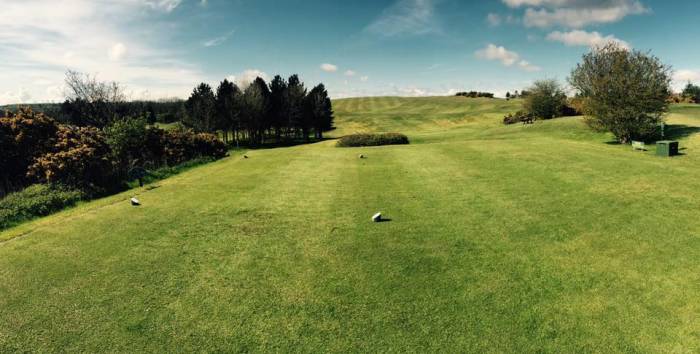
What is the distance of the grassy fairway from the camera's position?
7980 mm

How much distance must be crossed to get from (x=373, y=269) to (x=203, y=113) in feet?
218

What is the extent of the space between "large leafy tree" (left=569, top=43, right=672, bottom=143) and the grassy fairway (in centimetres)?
1277

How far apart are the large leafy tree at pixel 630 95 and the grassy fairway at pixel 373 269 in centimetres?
1277

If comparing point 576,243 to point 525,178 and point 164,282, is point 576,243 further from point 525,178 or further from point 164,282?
point 164,282

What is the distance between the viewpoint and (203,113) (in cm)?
6925

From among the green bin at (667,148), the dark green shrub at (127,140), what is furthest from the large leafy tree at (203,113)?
the green bin at (667,148)

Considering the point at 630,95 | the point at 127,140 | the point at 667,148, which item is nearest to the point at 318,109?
the point at 127,140

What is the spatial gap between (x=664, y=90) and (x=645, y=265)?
27043mm

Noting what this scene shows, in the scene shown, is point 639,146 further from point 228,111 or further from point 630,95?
point 228,111

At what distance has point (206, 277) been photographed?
10.2 m

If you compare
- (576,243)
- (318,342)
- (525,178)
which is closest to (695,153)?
(525,178)

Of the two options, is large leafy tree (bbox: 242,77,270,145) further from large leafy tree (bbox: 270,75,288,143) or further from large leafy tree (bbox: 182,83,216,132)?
large leafy tree (bbox: 182,83,216,132)

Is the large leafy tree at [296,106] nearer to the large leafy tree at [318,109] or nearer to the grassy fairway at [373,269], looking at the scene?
the large leafy tree at [318,109]

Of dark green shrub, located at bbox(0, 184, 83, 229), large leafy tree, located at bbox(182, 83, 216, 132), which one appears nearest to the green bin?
dark green shrub, located at bbox(0, 184, 83, 229)
